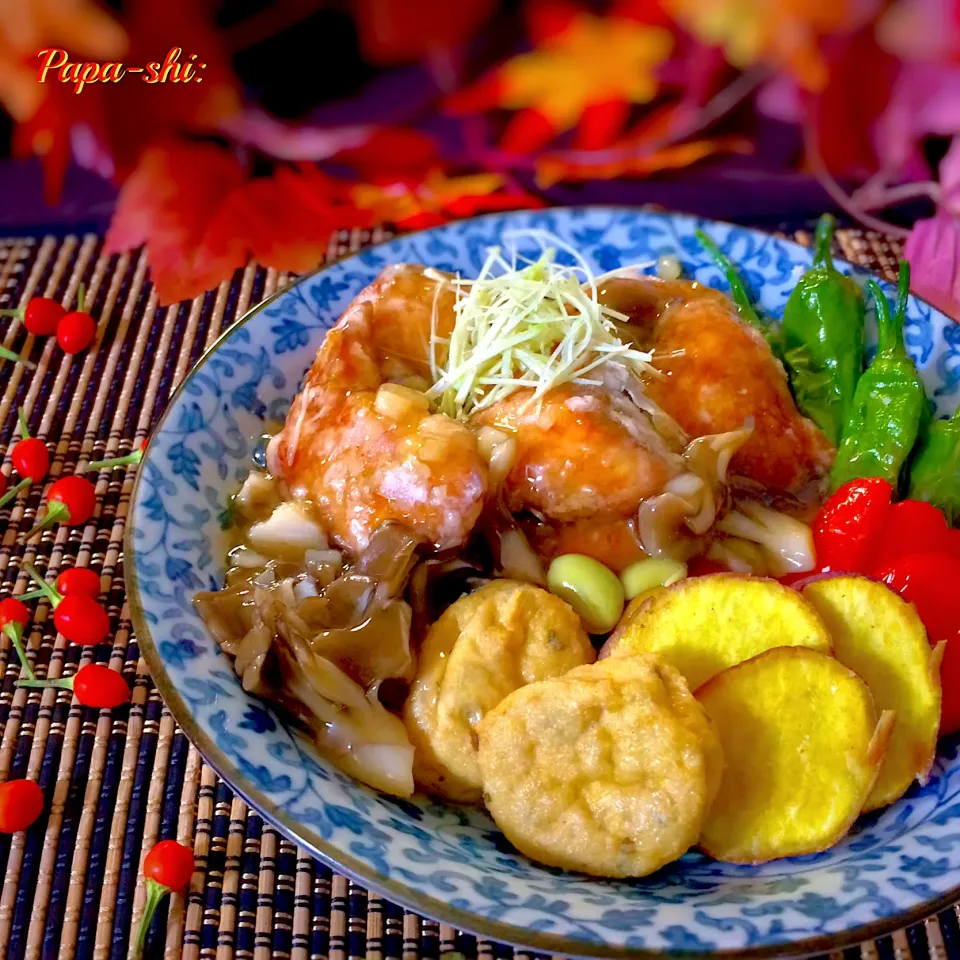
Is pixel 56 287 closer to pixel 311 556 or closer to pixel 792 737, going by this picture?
pixel 311 556

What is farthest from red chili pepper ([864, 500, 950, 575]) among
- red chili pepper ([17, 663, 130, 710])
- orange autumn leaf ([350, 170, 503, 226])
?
orange autumn leaf ([350, 170, 503, 226])

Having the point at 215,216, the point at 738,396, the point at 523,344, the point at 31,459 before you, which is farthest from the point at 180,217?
the point at 738,396

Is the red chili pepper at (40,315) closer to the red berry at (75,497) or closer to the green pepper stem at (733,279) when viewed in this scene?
the red berry at (75,497)

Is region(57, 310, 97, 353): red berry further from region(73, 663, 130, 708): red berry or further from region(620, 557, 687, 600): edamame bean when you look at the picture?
region(620, 557, 687, 600): edamame bean

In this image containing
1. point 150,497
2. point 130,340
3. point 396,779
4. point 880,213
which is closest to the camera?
point 396,779

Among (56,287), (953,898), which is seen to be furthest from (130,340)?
(953,898)

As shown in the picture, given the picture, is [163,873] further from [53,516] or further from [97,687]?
[53,516]
